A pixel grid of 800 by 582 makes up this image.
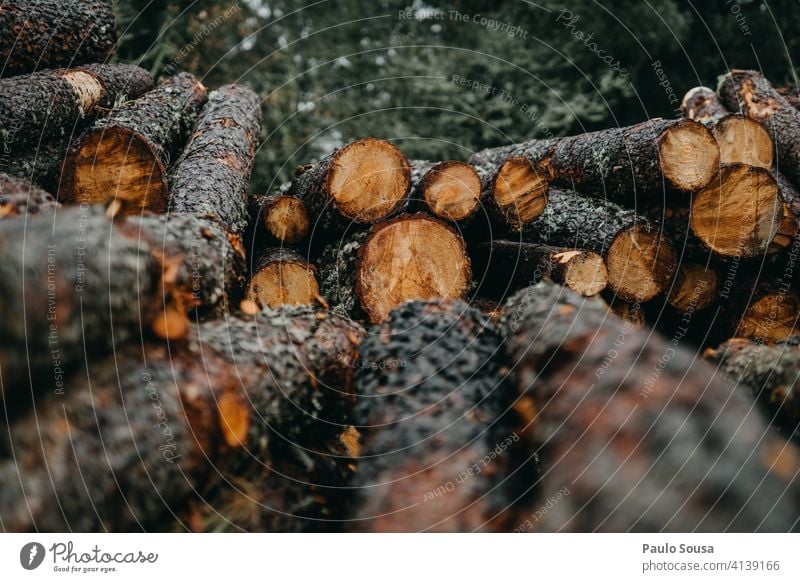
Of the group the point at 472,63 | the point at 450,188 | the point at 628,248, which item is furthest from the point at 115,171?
the point at 472,63

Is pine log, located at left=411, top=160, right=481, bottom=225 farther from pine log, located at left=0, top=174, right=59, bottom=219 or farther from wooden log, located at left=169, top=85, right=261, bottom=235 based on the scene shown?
pine log, located at left=0, top=174, right=59, bottom=219

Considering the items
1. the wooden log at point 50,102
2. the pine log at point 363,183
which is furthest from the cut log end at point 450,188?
the wooden log at point 50,102

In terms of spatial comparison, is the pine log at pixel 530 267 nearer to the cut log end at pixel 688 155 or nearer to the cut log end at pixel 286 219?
the cut log end at pixel 688 155

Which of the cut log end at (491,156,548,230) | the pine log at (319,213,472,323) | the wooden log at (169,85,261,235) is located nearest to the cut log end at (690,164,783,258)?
the cut log end at (491,156,548,230)

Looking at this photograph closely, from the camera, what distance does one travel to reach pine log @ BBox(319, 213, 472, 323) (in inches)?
101

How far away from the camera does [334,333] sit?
1.72 m

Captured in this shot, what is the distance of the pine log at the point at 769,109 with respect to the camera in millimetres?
3244

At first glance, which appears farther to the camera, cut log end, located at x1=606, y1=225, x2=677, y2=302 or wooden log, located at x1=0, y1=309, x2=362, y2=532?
cut log end, located at x1=606, y1=225, x2=677, y2=302

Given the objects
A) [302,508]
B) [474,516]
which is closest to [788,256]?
[474,516]

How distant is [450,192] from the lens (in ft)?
9.03

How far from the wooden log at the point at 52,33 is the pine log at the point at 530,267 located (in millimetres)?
2639

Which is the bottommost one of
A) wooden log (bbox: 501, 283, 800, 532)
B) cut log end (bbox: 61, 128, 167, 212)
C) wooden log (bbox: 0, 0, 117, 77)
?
wooden log (bbox: 501, 283, 800, 532)

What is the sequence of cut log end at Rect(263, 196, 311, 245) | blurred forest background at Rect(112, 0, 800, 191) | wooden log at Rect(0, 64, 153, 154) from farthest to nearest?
blurred forest background at Rect(112, 0, 800, 191) < cut log end at Rect(263, 196, 311, 245) < wooden log at Rect(0, 64, 153, 154)

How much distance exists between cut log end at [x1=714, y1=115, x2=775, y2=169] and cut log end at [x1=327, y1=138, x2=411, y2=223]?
189 centimetres
